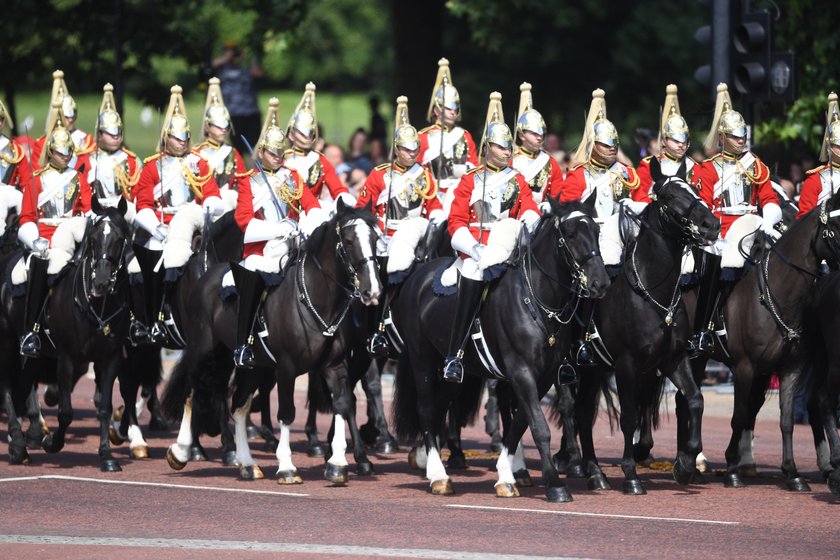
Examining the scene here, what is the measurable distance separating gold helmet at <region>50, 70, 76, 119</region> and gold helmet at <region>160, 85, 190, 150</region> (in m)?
1.36

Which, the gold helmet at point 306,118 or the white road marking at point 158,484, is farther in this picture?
the gold helmet at point 306,118

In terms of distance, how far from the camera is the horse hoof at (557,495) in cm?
1255

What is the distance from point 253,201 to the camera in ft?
47.2

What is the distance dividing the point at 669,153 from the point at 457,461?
314 centimetres

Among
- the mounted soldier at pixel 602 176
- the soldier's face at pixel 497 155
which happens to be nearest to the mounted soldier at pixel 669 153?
the mounted soldier at pixel 602 176

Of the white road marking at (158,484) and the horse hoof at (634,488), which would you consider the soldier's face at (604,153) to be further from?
the white road marking at (158,484)

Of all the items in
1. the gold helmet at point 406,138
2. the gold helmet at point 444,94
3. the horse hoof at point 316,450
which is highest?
the gold helmet at point 444,94

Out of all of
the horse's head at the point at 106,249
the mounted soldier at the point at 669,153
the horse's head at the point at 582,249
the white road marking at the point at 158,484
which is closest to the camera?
the horse's head at the point at 582,249

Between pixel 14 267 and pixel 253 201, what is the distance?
8.20 ft

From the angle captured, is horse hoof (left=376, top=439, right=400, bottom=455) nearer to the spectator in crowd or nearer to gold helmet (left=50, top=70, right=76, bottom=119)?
gold helmet (left=50, top=70, right=76, bottom=119)

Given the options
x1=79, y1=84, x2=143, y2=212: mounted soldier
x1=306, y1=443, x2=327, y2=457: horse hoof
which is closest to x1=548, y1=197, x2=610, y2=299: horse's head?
x1=306, y1=443, x2=327, y2=457: horse hoof

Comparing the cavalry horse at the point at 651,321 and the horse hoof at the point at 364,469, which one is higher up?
the cavalry horse at the point at 651,321

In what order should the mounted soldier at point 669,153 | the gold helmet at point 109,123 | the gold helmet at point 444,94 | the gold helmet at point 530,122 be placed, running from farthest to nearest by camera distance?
the gold helmet at point 444,94, the gold helmet at point 109,123, the gold helmet at point 530,122, the mounted soldier at point 669,153

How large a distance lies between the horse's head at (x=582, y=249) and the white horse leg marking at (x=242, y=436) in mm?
3218
